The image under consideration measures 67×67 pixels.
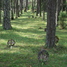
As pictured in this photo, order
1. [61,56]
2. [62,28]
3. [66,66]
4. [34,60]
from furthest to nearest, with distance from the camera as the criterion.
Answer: [62,28]
[61,56]
[34,60]
[66,66]

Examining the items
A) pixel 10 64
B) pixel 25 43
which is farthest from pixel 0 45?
pixel 10 64

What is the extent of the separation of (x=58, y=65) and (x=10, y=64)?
262cm

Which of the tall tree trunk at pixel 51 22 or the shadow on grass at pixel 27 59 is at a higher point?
the tall tree trunk at pixel 51 22

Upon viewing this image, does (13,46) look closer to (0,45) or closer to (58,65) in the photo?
(0,45)

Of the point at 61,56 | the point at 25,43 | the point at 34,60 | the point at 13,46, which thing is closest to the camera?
the point at 34,60

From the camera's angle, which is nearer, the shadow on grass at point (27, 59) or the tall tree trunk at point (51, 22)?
the shadow on grass at point (27, 59)

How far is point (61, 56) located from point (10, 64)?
3543 mm

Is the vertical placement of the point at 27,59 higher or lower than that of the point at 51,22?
lower

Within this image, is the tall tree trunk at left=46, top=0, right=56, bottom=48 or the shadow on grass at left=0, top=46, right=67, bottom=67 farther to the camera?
the tall tree trunk at left=46, top=0, right=56, bottom=48

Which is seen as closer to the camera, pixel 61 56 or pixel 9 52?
pixel 61 56

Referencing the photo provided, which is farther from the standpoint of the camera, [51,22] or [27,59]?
[51,22]

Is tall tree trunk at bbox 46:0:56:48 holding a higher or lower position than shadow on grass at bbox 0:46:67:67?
higher

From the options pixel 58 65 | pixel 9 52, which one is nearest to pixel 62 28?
pixel 9 52

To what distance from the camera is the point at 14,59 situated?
1099 centimetres
